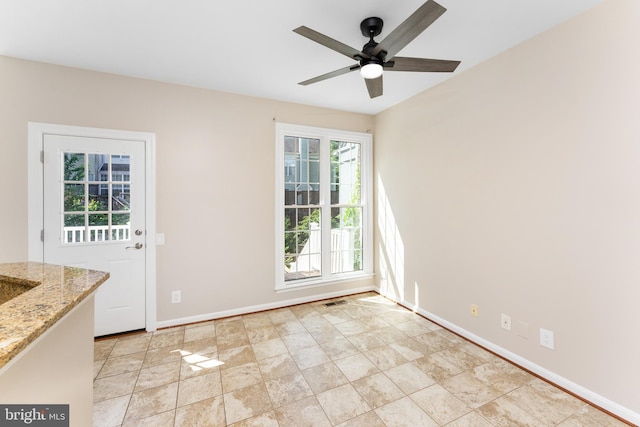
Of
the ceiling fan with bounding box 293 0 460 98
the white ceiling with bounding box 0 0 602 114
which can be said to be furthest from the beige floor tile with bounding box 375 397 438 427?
the white ceiling with bounding box 0 0 602 114

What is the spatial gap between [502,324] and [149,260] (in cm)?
351

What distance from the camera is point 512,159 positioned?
7.89ft

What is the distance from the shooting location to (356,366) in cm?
238

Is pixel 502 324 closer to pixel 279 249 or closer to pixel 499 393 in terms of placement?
pixel 499 393

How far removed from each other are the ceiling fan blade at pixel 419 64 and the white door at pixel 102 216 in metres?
2.60

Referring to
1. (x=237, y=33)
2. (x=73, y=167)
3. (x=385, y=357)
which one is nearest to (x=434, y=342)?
(x=385, y=357)

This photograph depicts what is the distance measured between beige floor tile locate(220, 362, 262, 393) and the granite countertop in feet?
4.27

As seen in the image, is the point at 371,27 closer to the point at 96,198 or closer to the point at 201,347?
the point at 96,198

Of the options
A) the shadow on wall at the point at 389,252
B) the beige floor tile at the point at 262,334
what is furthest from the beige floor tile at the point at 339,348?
the shadow on wall at the point at 389,252

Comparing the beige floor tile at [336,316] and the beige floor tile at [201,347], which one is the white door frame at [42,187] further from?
the beige floor tile at [336,316]

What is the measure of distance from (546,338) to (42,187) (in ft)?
14.8

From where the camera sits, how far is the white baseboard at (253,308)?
312 centimetres

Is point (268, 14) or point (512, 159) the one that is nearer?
point (268, 14)

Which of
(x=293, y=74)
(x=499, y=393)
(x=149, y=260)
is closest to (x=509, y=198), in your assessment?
(x=499, y=393)
